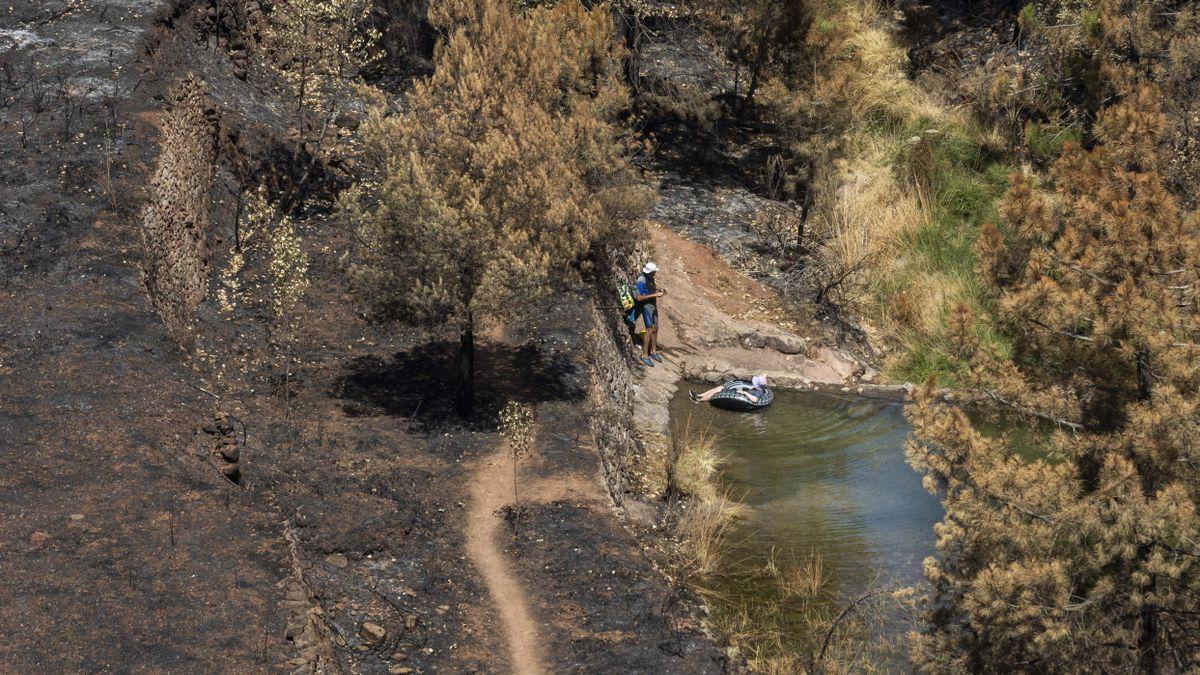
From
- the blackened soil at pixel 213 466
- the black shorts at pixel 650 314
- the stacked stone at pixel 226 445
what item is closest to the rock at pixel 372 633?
the blackened soil at pixel 213 466

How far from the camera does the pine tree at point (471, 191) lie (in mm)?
13664

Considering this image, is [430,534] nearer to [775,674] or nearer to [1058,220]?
[775,674]

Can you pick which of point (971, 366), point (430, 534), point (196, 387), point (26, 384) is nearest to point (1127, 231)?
point (971, 366)

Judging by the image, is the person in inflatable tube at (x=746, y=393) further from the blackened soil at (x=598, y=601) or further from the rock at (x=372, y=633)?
the rock at (x=372, y=633)

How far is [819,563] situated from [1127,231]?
6154 millimetres

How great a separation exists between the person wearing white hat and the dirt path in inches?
284

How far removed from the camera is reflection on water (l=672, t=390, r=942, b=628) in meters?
15.1

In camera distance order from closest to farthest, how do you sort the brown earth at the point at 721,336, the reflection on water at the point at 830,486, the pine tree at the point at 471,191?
1. the pine tree at the point at 471,191
2. the reflection on water at the point at 830,486
3. the brown earth at the point at 721,336

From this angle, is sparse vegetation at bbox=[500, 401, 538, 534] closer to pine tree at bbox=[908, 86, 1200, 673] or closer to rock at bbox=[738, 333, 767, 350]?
pine tree at bbox=[908, 86, 1200, 673]

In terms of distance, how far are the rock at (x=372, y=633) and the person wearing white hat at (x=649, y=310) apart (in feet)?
35.6

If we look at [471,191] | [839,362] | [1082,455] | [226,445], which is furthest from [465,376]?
[839,362]

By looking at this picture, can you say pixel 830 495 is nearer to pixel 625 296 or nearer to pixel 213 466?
pixel 625 296

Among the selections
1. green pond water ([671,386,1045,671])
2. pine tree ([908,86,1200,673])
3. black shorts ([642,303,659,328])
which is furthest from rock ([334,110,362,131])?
pine tree ([908,86,1200,673])

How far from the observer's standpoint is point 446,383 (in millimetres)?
15609
